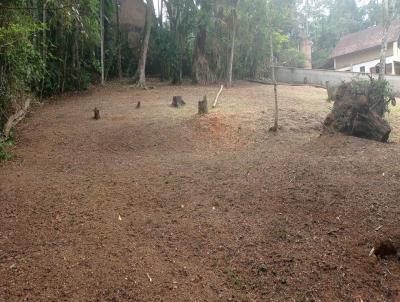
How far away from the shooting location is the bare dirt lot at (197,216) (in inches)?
178

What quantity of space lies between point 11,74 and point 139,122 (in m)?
3.43

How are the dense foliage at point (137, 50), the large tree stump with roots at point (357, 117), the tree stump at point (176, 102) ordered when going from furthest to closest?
the tree stump at point (176, 102) → the dense foliage at point (137, 50) → the large tree stump with roots at point (357, 117)

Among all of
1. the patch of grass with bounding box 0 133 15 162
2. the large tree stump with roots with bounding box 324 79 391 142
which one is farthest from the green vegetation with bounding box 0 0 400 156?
the large tree stump with roots with bounding box 324 79 391 142

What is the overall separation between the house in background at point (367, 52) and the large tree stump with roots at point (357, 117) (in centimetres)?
2026

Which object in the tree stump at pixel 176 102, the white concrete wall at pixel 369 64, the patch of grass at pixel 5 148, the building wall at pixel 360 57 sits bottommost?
the patch of grass at pixel 5 148

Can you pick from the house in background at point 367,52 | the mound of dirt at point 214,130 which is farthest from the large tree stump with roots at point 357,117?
the house in background at point 367,52

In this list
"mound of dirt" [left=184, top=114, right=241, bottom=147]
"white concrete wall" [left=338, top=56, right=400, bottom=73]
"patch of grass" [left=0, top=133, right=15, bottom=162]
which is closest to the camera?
"patch of grass" [left=0, top=133, right=15, bottom=162]

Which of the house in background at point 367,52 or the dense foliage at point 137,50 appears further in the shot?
the house in background at point 367,52

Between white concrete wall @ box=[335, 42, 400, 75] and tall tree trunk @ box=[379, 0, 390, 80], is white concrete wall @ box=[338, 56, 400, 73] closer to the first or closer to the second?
white concrete wall @ box=[335, 42, 400, 75]

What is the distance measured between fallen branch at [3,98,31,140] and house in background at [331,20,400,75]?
952 inches

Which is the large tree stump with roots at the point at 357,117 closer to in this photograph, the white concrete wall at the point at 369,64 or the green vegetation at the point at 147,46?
the green vegetation at the point at 147,46

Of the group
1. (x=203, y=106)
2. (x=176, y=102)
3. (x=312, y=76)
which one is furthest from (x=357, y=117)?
(x=312, y=76)

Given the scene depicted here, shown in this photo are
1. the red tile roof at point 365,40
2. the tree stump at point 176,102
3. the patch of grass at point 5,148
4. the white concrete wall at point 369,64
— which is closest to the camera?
the patch of grass at point 5,148

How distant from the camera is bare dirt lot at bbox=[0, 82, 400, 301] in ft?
14.8
